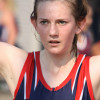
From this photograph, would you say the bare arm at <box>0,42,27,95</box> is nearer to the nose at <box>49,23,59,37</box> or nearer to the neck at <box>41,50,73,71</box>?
the neck at <box>41,50,73,71</box>

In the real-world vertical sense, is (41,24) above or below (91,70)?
above

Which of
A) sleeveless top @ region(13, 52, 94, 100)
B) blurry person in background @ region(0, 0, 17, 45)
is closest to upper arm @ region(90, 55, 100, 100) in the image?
sleeveless top @ region(13, 52, 94, 100)

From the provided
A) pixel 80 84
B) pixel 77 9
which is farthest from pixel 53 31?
pixel 80 84

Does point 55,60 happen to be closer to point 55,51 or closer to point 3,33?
point 55,51

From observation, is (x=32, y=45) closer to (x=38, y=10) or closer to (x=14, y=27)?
(x=14, y=27)

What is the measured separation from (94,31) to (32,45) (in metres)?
1.24

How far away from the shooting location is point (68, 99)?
88.1 inches

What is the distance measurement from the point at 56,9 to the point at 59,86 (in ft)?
1.70

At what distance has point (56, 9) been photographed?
2.25 m

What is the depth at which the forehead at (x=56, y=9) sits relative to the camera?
2.25 m

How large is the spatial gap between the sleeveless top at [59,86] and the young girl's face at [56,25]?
0.18 metres

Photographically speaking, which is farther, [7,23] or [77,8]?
[7,23]

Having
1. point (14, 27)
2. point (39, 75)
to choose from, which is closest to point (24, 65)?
point (39, 75)

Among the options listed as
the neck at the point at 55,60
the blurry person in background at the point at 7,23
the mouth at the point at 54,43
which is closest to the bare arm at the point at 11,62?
the neck at the point at 55,60
